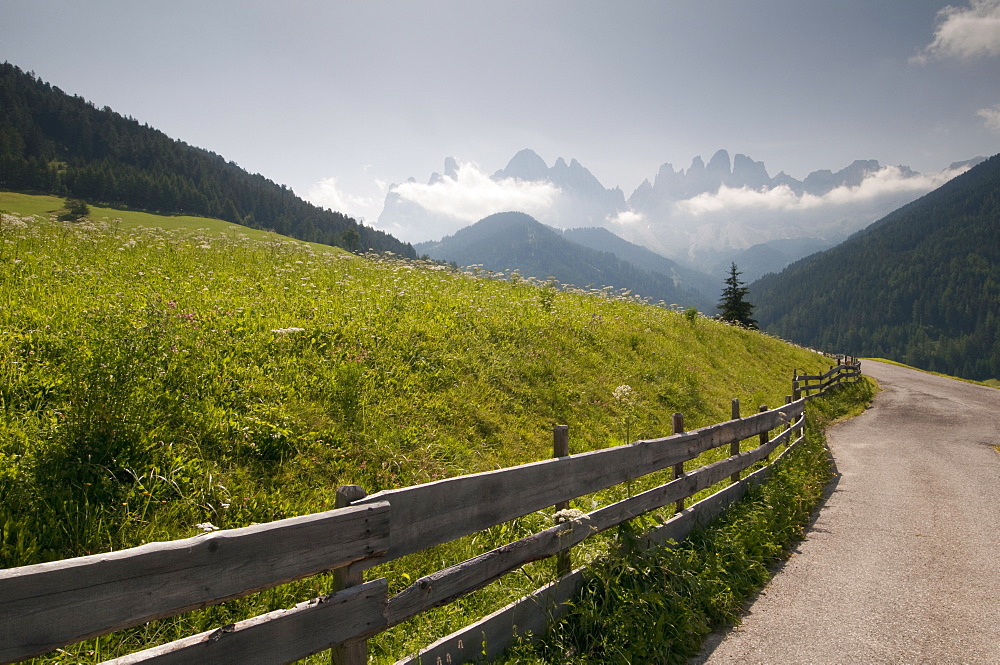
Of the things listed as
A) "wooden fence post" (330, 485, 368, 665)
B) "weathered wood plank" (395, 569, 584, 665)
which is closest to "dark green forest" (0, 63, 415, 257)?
"weathered wood plank" (395, 569, 584, 665)

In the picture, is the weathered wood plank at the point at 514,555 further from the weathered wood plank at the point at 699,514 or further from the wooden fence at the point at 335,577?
the weathered wood plank at the point at 699,514

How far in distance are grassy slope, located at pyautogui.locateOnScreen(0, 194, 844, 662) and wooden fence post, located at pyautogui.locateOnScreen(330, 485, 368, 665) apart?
3.07 feet

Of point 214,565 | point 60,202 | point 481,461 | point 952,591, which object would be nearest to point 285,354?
point 481,461

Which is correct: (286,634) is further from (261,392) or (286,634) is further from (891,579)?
(891,579)

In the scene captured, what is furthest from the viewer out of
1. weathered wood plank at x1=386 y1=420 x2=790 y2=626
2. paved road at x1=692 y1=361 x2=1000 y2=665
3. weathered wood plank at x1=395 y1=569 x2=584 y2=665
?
paved road at x1=692 y1=361 x2=1000 y2=665

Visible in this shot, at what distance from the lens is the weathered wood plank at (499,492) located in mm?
3213

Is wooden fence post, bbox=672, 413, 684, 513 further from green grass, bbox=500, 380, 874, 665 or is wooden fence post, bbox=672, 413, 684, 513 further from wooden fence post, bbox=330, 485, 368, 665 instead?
wooden fence post, bbox=330, 485, 368, 665

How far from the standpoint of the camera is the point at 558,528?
14.7 ft

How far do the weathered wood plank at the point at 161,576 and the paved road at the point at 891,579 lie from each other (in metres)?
3.86

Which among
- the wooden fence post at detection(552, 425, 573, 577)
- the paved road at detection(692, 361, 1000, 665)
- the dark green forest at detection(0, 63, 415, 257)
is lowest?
the paved road at detection(692, 361, 1000, 665)

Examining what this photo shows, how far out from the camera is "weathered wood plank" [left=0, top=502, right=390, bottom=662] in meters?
1.80

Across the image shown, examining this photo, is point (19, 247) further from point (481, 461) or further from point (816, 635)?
point (816, 635)

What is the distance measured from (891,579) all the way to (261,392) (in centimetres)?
857

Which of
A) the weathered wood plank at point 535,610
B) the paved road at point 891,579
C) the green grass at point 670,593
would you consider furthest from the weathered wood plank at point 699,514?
the paved road at point 891,579
